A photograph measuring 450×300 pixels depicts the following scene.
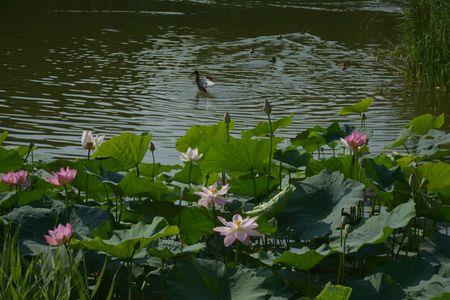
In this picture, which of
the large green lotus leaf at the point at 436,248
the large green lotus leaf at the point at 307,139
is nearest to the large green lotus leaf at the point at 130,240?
the large green lotus leaf at the point at 436,248

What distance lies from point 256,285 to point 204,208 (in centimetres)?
49

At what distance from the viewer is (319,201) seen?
3.13 meters

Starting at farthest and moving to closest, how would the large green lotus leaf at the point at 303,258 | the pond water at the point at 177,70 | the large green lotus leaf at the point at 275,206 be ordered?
1. the pond water at the point at 177,70
2. the large green lotus leaf at the point at 275,206
3. the large green lotus leaf at the point at 303,258

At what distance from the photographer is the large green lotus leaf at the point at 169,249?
8.89 feet

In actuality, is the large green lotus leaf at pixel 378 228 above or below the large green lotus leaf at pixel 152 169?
above

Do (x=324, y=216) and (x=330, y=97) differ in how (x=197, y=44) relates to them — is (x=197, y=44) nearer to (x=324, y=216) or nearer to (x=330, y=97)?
(x=330, y=97)

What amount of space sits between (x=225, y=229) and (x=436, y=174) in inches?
41.7

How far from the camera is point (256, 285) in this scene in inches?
102

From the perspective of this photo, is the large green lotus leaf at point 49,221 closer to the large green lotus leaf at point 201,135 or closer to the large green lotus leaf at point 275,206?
the large green lotus leaf at point 275,206

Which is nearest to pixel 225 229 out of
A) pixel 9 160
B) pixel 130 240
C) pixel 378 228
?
pixel 130 240

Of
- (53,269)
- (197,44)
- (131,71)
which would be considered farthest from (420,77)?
(53,269)

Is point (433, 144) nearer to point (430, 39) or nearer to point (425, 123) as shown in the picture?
point (425, 123)

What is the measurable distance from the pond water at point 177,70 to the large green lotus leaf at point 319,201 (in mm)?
1555

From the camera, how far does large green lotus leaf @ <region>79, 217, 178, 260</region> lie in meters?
2.53
